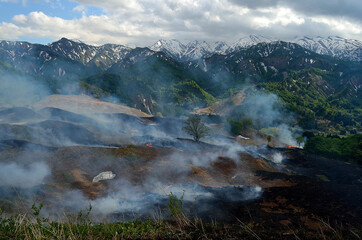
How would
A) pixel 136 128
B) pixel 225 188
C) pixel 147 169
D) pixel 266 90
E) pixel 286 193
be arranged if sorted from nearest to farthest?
pixel 286 193 → pixel 225 188 → pixel 147 169 → pixel 136 128 → pixel 266 90

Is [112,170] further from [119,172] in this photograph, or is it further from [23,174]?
[23,174]

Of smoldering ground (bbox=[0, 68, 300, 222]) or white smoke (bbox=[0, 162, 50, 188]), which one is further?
white smoke (bbox=[0, 162, 50, 188])

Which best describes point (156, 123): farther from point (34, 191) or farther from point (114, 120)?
point (34, 191)

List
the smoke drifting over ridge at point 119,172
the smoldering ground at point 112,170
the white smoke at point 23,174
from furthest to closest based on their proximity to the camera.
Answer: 1. the white smoke at point 23,174
2. the smoke drifting over ridge at point 119,172
3. the smoldering ground at point 112,170

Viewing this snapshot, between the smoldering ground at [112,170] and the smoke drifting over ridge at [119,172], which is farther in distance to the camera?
the smoke drifting over ridge at [119,172]

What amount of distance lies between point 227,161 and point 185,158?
9756 mm

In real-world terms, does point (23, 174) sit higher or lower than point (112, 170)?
higher

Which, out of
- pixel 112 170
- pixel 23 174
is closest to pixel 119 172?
pixel 112 170

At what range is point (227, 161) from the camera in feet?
164

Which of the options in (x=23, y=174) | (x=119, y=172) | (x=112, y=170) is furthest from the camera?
(x=112, y=170)

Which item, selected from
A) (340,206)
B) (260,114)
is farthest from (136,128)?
(260,114)

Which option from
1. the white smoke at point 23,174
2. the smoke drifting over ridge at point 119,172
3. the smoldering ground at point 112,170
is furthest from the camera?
the white smoke at point 23,174

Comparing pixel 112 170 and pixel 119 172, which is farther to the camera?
pixel 112 170

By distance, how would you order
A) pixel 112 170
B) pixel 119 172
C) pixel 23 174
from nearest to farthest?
pixel 23 174 < pixel 119 172 < pixel 112 170
